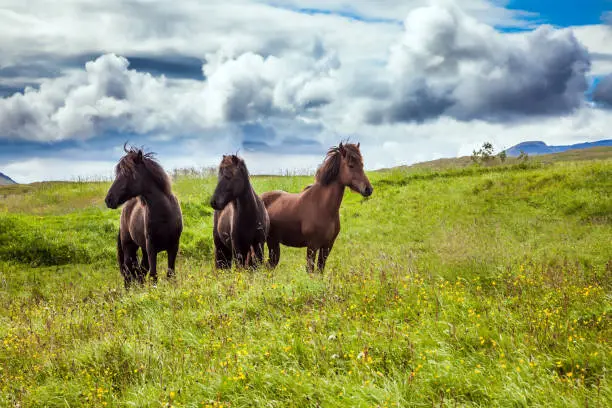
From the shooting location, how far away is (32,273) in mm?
15602

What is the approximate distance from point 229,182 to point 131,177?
7.17 ft

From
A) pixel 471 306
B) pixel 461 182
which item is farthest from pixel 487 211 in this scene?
pixel 471 306

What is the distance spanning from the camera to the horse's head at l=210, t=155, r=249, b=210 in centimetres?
1009

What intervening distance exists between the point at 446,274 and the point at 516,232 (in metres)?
9.81

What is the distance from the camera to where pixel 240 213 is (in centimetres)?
1057

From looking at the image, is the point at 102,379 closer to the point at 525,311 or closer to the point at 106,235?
the point at 525,311

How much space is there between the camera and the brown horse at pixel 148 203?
415 inches

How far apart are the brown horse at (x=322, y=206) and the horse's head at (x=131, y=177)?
293 centimetres

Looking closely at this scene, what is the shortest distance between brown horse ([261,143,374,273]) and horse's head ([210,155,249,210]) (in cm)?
150

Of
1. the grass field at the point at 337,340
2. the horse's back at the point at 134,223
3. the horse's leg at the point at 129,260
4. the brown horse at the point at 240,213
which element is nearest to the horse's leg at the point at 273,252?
the brown horse at the point at 240,213

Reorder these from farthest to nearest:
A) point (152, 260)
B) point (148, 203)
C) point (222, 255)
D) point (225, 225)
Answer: point (222, 255) → point (225, 225) → point (152, 260) → point (148, 203)

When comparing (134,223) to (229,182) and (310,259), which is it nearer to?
(229,182)

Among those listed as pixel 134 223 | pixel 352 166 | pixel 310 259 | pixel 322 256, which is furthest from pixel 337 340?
pixel 134 223

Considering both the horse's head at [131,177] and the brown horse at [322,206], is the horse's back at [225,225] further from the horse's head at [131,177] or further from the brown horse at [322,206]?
the horse's head at [131,177]
